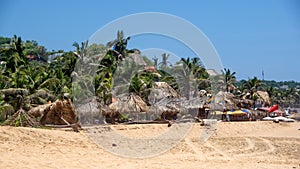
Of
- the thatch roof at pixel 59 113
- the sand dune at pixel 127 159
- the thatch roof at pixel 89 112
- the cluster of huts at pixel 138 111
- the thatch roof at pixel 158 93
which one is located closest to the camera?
the sand dune at pixel 127 159

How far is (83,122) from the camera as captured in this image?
23.9m

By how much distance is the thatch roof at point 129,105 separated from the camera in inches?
1037

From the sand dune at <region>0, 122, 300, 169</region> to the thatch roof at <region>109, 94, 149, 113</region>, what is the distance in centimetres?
402

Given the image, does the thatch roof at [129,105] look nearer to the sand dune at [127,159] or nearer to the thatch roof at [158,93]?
the thatch roof at [158,93]

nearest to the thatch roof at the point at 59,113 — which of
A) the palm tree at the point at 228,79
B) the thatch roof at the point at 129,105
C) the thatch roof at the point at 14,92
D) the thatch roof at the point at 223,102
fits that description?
the thatch roof at the point at 14,92

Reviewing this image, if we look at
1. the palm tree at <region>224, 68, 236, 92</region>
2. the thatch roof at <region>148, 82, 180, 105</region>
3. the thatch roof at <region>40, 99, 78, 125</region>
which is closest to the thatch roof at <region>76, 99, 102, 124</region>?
the thatch roof at <region>40, 99, 78, 125</region>

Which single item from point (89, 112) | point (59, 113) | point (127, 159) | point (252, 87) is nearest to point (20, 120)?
point (59, 113)

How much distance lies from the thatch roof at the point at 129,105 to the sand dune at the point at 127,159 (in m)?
4.02

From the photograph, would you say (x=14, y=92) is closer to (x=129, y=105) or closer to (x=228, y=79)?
(x=129, y=105)

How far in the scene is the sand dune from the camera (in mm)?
12828

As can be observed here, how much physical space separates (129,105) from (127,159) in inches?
478

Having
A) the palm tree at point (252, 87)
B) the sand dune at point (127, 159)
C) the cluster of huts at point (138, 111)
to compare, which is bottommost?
the sand dune at point (127, 159)

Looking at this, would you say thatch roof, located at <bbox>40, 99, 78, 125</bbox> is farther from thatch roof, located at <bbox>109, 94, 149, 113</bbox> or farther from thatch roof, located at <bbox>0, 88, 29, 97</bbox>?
thatch roof, located at <bbox>109, 94, 149, 113</bbox>

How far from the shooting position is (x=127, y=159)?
1480cm
